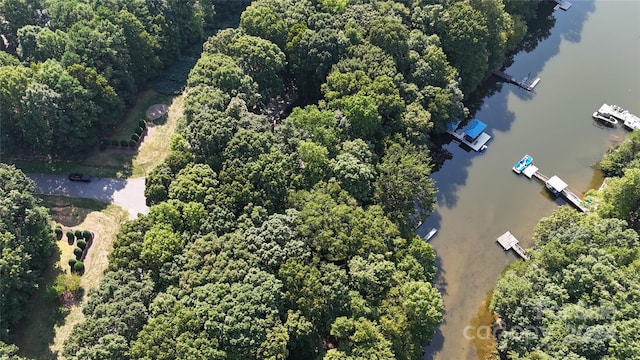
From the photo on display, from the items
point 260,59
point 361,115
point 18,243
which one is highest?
point 260,59

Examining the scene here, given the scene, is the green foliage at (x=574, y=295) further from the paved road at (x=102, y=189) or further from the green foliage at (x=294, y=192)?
the paved road at (x=102, y=189)

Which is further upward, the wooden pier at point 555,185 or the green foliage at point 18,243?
the wooden pier at point 555,185

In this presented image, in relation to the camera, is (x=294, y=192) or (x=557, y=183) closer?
(x=294, y=192)

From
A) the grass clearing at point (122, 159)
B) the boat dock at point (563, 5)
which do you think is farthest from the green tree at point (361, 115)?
the boat dock at point (563, 5)

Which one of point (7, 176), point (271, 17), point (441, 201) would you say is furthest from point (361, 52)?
point (7, 176)

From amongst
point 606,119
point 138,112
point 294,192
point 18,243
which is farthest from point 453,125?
point 18,243

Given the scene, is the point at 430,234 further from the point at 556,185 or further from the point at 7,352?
the point at 7,352
